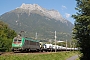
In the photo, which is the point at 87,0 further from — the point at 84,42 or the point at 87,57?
the point at 87,57

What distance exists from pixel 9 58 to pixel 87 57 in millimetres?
12755

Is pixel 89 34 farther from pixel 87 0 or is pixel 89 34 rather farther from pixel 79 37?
pixel 87 0

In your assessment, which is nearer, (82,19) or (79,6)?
(82,19)

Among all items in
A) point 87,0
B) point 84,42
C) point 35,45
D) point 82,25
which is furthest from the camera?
point 35,45

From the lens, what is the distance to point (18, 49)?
45.2 m

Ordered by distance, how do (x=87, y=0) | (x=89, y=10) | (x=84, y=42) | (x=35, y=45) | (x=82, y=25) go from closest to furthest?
(x=89, y=10)
(x=87, y=0)
(x=82, y=25)
(x=84, y=42)
(x=35, y=45)

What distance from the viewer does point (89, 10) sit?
993 inches

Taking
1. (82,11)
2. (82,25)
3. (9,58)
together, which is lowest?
(9,58)

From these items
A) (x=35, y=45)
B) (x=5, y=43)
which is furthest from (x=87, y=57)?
(x=5, y=43)

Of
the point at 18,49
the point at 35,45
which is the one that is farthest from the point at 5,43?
the point at 18,49

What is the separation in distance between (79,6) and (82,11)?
85cm

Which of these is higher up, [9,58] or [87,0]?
[87,0]

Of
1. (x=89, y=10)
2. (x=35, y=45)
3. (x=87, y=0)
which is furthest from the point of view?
(x=35, y=45)

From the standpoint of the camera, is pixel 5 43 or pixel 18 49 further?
pixel 5 43
